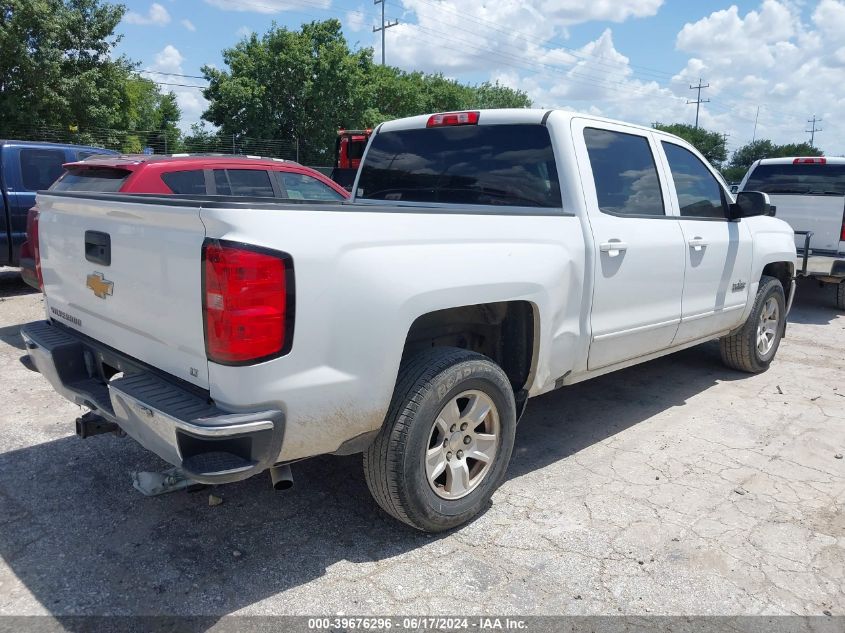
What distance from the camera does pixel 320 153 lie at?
37.6 metres

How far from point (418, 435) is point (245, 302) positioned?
1.00 meters

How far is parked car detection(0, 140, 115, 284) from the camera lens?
8.35 metres

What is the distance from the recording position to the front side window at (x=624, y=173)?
3.90m

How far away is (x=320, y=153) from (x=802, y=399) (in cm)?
3490

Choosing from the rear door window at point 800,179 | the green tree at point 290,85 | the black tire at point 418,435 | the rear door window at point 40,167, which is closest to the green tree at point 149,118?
the green tree at point 290,85

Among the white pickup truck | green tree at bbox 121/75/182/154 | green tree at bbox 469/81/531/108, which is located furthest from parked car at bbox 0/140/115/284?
green tree at bbox 469/81/531/108

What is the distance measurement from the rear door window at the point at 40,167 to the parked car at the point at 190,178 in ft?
7.03

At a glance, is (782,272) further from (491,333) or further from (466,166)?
(491,333)

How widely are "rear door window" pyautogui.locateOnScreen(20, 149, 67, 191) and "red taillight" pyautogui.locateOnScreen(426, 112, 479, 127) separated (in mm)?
6514

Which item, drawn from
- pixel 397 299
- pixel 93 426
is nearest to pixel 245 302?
pixel 397 299

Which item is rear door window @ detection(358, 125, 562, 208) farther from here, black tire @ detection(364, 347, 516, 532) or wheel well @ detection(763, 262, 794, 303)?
wheel well @ detection(763, 262, 794, 303)

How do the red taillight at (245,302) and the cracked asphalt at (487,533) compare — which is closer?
the red taillight at (245,302)

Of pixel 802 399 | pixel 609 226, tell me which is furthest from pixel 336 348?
pixel 802 399

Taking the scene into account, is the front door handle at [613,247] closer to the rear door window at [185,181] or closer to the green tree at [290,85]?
the rear door window at [185,181]
